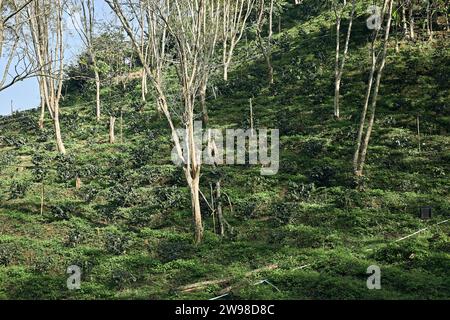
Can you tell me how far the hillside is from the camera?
1244 cm

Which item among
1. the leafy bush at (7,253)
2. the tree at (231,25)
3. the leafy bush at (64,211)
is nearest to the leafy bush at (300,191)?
the tree at (231,25)

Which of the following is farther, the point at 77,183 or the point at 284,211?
the point at 77,183

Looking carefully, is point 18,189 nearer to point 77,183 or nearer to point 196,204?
point 77,183

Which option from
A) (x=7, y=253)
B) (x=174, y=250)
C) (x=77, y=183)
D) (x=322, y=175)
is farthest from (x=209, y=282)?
(x=77, y=183)

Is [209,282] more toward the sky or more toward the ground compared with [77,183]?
more toward the ground

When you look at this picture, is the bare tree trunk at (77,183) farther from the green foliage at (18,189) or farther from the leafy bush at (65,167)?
the green foliage at (18,189)

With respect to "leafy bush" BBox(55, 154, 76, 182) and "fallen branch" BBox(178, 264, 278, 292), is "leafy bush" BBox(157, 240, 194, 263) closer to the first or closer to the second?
"fallen branch" BBox(178, 264, 278, 292)

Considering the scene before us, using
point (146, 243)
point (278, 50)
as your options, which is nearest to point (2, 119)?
point (278, 50)

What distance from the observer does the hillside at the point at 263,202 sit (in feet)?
40.8

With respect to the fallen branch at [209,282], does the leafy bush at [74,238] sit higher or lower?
higher

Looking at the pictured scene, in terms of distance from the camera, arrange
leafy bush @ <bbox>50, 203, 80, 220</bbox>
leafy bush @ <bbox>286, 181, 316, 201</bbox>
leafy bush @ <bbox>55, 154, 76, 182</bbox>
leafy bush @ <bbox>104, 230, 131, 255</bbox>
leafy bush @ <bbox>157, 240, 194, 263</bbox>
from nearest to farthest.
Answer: leafy bush @ <bbox>157, 240, 194, 263</bbox> → leafy bush @ <bbox>104, 230, 131, 255</bbox> → leafy bush @ <bbox>50, 203, 80, 220</bbox> → leafy bush @ <bbox>286, 181, 316, 201</bbox> → leafy bush @ <bbox>55, 154, 76, 182</bbox>

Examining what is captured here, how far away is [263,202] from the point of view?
18.2 metres

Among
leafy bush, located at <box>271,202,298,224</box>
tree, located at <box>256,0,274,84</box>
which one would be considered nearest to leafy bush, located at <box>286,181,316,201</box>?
leafy bush, located at <box>271,202,298,224</box>

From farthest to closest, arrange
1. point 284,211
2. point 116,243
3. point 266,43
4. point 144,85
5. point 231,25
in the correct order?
1. point 266,43
2. point 144,85
3. point 231,25
4. point 284,211
5. point 116,243
